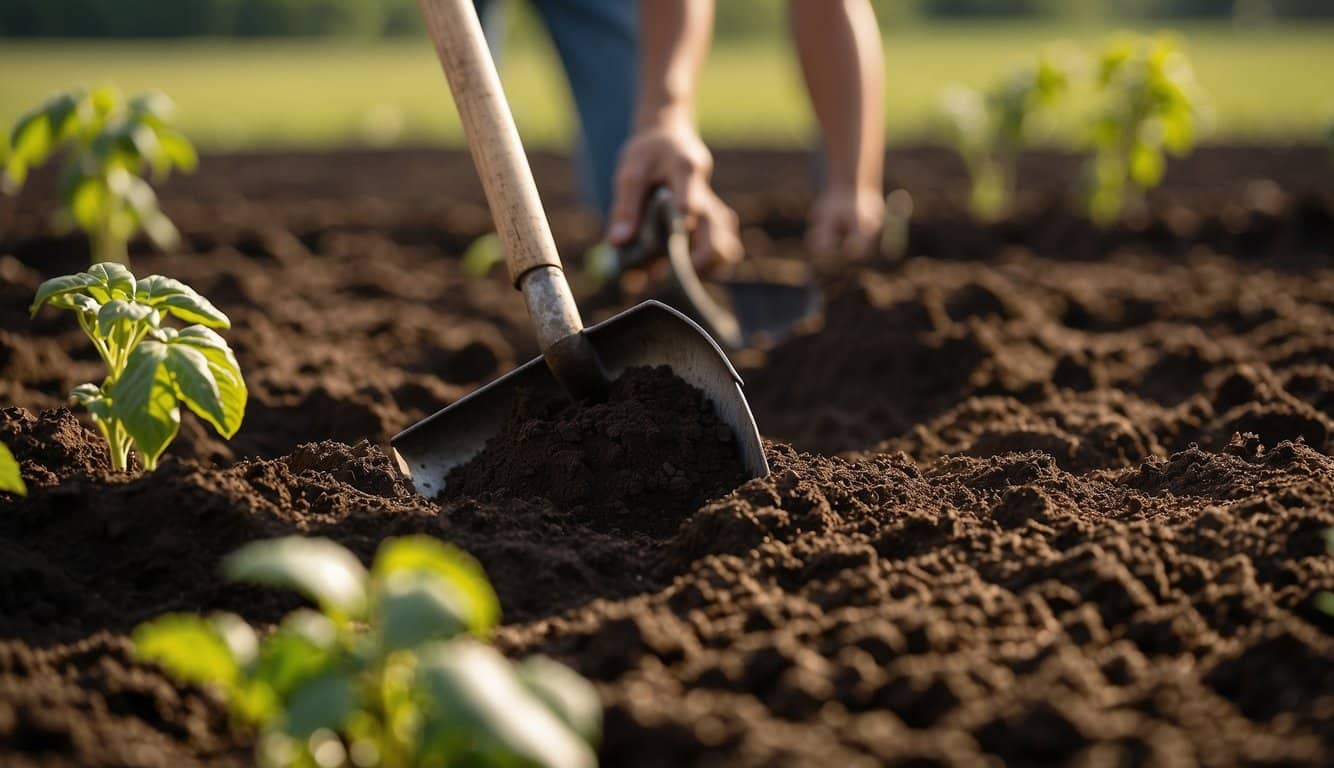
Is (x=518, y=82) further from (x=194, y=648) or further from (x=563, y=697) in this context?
(x=563, y=697)

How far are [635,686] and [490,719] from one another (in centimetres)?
41

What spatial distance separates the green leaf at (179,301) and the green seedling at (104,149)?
151 cm

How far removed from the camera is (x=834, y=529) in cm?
229

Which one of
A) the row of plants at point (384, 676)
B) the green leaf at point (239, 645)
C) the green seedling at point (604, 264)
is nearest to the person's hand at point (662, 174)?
the green seedling at point (604, 264)

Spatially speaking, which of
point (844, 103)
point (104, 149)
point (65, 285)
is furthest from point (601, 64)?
point (65, 285)

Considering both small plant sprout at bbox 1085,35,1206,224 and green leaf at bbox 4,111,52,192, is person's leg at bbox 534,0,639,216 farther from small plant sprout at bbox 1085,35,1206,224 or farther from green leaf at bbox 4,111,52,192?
green leaf at bbox 4,111,52,192

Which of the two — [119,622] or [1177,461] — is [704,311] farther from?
[119,622]

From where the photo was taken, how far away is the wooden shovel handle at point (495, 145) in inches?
104

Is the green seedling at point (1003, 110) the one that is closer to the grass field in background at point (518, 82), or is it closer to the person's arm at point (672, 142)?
Result: the grass field in background at point (518, 82)

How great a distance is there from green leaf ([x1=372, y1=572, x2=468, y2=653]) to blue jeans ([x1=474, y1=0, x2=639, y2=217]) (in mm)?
4658

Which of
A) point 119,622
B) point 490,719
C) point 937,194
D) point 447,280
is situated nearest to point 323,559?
point 490,719

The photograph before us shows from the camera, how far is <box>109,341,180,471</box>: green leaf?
2227 mm

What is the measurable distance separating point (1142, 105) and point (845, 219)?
1.98m

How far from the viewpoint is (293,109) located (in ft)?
52.6
